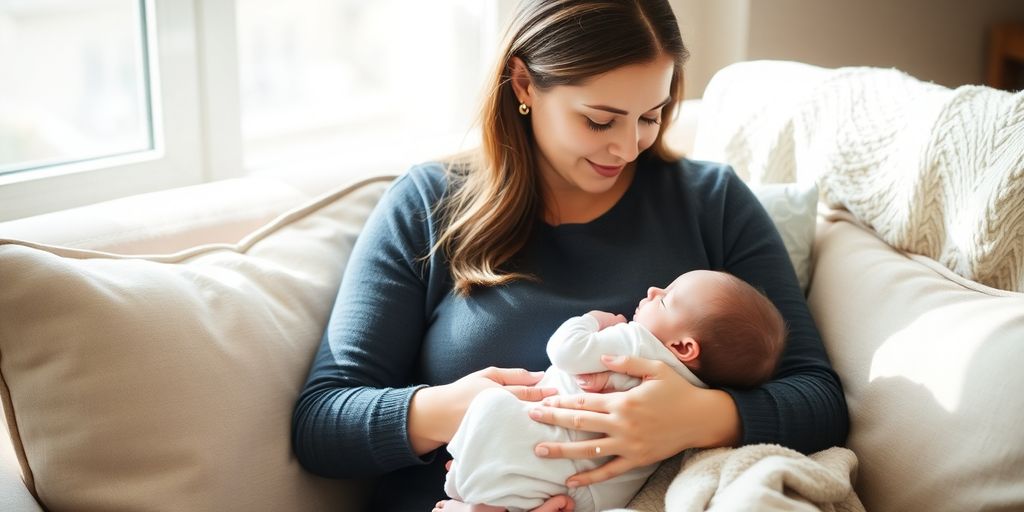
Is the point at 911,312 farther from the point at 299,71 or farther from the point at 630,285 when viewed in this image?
the point at 299,71

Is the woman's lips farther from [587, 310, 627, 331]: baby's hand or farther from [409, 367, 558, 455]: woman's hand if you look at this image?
[409, 367, 558, 455]: woman's hand

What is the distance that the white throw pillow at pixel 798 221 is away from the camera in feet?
5.65

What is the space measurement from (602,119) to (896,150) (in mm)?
516

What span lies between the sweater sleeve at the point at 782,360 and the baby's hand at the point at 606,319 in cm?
19

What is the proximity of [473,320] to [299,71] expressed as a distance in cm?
141

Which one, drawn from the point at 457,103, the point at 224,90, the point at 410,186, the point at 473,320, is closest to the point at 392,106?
the point at 457,103

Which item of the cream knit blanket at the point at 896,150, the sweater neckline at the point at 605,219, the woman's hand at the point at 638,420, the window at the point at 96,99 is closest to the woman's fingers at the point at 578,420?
the woman's hand at the point at 638,420

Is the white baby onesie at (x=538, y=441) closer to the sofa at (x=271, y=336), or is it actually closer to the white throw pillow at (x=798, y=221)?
the sofa at (x=271, y=336)

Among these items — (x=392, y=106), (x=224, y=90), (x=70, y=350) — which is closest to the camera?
(x=70, y=350)

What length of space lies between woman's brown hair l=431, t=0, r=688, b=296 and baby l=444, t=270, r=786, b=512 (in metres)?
0.23

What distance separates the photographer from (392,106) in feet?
9.50

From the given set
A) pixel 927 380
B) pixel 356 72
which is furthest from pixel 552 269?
pixel 356 72

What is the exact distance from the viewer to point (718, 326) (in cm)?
137

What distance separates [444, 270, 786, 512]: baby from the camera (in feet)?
4.25
